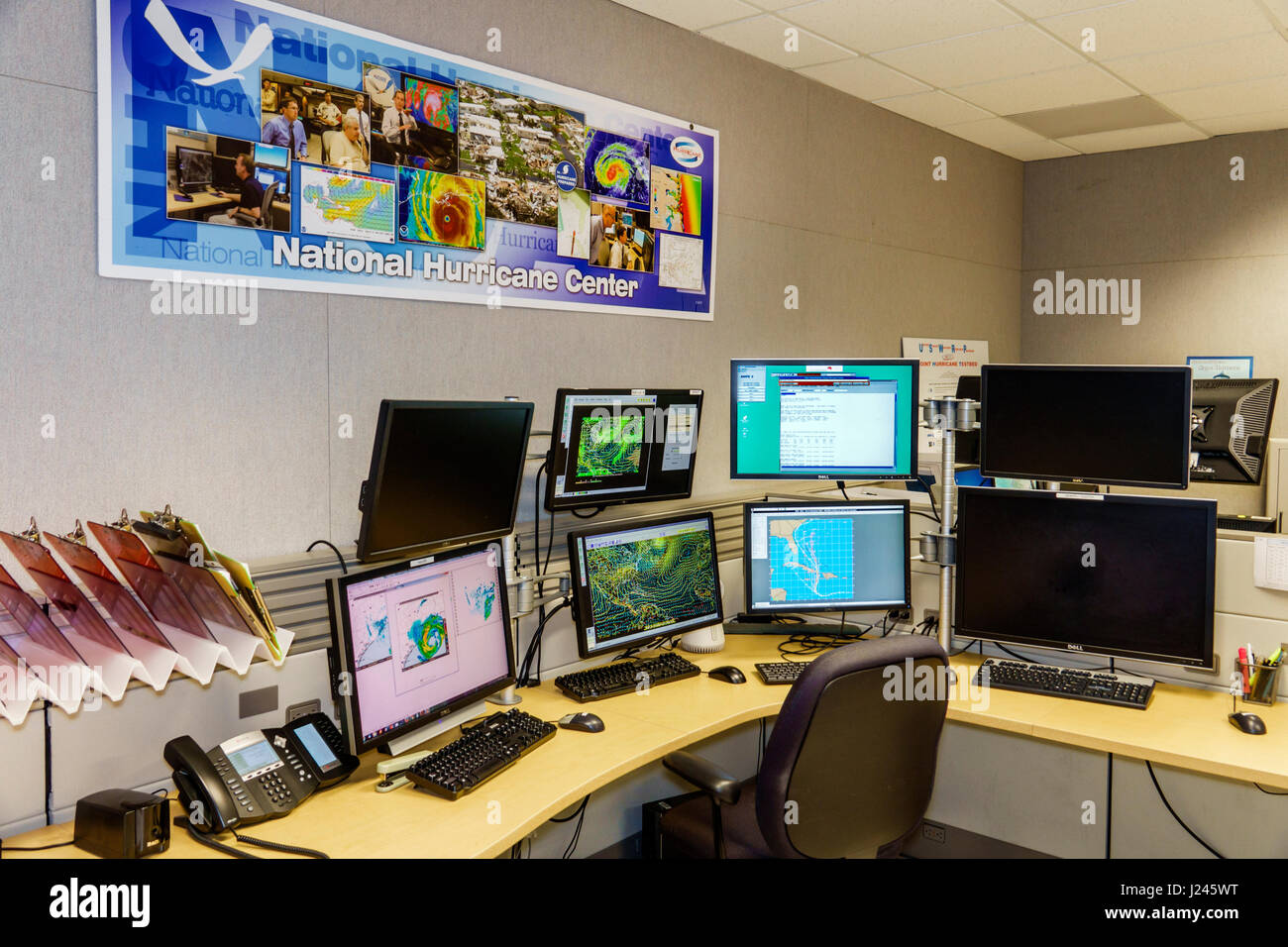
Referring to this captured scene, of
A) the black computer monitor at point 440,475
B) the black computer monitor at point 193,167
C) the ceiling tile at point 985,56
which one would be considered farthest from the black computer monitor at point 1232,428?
the black computer monitor at point 193,167

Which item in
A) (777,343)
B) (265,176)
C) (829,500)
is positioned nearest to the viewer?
(265,176)

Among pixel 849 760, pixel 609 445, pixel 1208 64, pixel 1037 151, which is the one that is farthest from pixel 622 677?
pixel 1037 151

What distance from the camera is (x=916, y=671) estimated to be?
6.89 feet

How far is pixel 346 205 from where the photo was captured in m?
2.41

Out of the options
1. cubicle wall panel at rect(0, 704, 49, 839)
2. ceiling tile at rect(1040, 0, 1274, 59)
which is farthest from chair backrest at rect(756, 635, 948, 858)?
ceiling tile at rect(1040, 0, 1274, 59)

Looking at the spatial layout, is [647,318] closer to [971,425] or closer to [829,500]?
[829,500]

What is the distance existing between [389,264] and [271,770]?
1268mm

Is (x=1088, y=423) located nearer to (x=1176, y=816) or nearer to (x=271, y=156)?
(x=1176, y=816)

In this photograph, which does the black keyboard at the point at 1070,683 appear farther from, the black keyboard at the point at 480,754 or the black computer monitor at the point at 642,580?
the black keyboard at the point at 480,754

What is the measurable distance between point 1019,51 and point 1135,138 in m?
1.79

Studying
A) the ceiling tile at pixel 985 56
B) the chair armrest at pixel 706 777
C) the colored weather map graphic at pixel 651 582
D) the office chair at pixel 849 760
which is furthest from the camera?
the ceiling tile at pixel 985 56

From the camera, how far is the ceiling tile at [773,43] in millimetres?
3389

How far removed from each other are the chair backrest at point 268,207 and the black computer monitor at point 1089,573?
74.6 inches

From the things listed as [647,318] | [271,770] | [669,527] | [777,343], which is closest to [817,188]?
[777,343]
